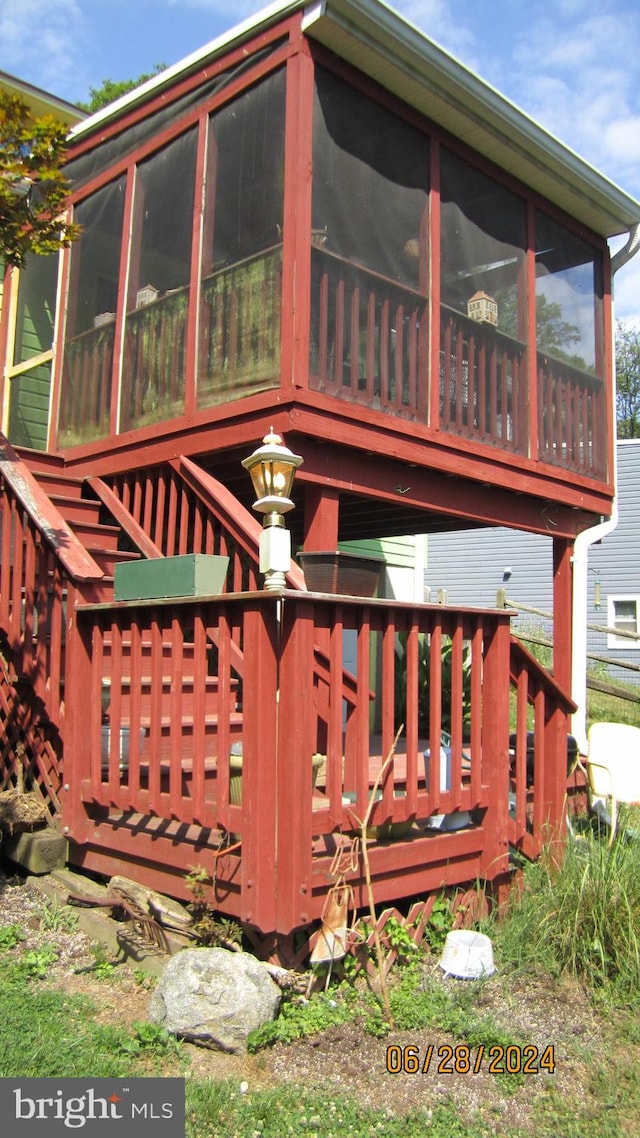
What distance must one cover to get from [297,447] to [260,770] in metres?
2.46

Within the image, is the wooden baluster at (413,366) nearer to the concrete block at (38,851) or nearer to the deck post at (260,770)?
the deck post at (260,770)

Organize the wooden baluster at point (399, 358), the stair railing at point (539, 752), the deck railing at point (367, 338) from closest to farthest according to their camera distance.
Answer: the stair railing at point (539, 752), the deck railing at point (367, 338), the wooden baluster at point (399, 358)

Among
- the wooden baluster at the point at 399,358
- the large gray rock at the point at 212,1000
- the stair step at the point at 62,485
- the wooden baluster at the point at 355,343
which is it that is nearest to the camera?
the large gray rock at the point at 212,1000

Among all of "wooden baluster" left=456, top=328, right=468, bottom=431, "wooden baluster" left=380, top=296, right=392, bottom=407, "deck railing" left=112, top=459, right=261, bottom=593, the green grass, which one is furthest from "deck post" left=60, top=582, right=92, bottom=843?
"wooden baluster" left=456, top=328, right=468, bottom=431

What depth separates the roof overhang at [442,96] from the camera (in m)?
5.31

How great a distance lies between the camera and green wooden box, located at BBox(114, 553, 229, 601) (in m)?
3.71

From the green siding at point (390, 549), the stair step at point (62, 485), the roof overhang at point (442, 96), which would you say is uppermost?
the roof overhang at point (442, 96)

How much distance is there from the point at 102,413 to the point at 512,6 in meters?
5.13

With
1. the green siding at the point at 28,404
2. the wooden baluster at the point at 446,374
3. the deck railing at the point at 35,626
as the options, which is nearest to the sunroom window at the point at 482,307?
the wooden baluster at the point at 446,374

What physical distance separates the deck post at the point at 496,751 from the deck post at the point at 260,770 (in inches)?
53.6

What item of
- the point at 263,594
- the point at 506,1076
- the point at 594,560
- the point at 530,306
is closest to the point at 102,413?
the point at 530,306

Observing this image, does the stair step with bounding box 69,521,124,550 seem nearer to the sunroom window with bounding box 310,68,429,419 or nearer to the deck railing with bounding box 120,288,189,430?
the deck railing with bounding box 120,288,189,430

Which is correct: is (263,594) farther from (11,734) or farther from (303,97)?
(303,97)

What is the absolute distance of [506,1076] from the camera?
308 centimetres
